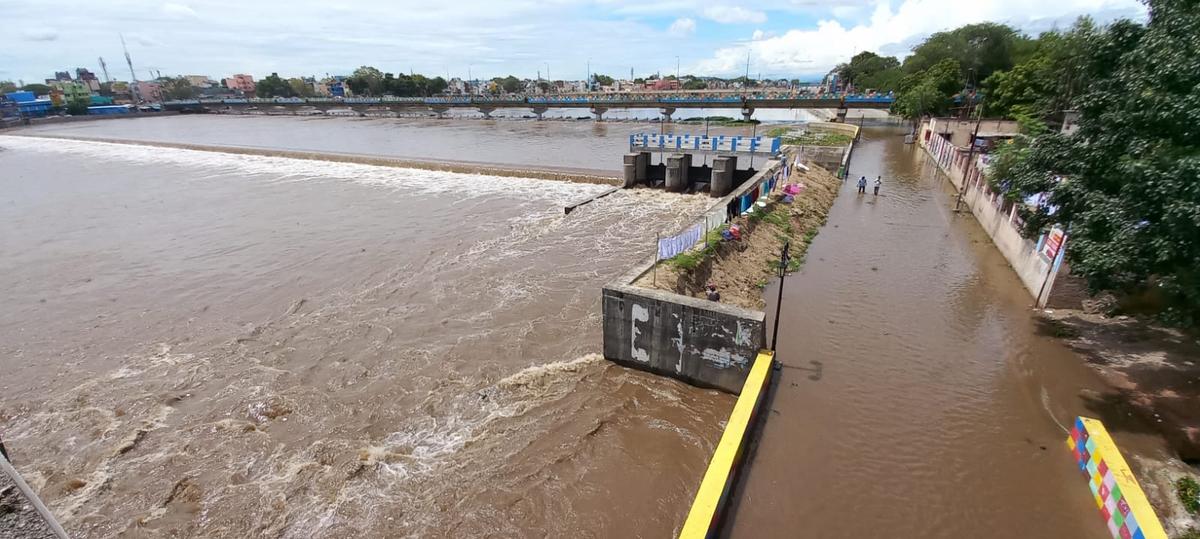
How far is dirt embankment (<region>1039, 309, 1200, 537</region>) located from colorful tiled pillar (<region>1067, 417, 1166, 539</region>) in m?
0.89

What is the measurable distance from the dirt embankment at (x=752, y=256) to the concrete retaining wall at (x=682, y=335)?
151 centimetres

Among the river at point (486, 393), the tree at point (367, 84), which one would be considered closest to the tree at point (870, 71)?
the river at point (486, 393)

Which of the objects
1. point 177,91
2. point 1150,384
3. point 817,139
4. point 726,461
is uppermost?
point 177,91

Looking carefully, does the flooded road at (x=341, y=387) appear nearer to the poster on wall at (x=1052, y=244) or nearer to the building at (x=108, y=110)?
the poster on wall at (x=1052, y=244)

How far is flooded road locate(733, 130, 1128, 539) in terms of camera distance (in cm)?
909

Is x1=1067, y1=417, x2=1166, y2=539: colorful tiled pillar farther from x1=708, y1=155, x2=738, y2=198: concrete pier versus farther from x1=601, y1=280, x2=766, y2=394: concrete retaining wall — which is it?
x1=708, y1=155, x2=738, y2=198: concrete pier

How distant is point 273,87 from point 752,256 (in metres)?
193

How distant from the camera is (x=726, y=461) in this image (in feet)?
29.4

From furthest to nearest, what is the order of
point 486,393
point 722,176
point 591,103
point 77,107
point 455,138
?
point 77,107, point 591,103, point 455,138, point 722,176, point 486,393

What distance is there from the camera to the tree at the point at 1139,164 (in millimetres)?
8297

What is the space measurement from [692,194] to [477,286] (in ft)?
61.2

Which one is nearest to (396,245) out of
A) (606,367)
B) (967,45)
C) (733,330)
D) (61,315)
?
(61,315)

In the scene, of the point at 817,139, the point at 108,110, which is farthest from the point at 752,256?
the point at 108,110

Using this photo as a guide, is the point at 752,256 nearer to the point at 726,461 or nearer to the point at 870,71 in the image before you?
the point at 726,461
